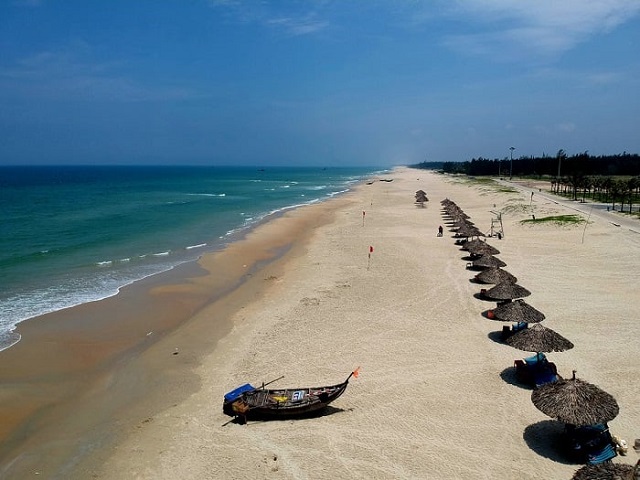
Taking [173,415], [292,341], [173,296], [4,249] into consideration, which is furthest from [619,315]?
[4,249]

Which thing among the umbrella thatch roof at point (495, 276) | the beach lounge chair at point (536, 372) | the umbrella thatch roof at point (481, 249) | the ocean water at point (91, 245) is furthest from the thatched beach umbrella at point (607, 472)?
the umbrella thatch roof at point (481, 249)

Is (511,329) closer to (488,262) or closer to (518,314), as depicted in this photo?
(518,314)

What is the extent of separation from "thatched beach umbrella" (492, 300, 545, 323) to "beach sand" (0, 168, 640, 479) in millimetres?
1022

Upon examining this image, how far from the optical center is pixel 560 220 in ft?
127

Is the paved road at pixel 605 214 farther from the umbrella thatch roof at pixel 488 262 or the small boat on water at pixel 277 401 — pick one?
the small boat on water at pixel 277 401

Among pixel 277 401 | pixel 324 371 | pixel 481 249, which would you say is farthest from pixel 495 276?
pixel 277 401

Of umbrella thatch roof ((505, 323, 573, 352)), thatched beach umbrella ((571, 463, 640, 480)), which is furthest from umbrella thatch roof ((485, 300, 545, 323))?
thatched beach umbrella ((571, 463, 640, 480))

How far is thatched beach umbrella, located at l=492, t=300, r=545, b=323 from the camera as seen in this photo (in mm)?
16219

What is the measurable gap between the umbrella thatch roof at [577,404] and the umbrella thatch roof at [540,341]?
2.86m

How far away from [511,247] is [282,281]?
16618 millimetres

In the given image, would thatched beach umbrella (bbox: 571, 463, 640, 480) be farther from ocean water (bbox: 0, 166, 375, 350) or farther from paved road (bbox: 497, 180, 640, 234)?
paved road (bbox: 497, 180, 640, 234)

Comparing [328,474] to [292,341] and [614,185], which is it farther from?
[614,185]

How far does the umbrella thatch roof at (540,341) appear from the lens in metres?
13.7

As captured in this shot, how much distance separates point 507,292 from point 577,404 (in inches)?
385
